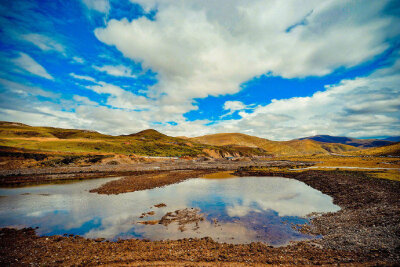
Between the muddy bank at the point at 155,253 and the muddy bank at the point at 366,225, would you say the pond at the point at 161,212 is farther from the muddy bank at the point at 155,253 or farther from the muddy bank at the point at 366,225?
the muddy bank at the point at 366,225

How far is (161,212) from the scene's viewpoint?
26.9 m

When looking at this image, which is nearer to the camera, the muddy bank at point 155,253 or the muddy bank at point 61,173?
the muddy bank at point 155,253

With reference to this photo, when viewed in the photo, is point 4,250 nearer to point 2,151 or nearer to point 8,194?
point 8,194

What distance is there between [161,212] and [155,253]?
12.1 m

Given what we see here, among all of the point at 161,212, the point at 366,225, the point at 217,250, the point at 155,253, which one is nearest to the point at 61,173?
the point at 161,212

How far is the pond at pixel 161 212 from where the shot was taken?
1998 cm

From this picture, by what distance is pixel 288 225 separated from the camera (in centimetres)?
2198

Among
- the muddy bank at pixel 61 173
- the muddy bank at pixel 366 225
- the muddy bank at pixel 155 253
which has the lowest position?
the muddy bank at pixel 61 173

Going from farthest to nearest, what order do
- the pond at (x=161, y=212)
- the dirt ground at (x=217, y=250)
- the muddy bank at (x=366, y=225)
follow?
the pond at (x=161, y=212)
the muddy bank at (x=366, y=225)
the dirt ground at (x=217, y=250)

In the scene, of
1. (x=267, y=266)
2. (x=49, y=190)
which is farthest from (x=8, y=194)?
(x=267, y=266)

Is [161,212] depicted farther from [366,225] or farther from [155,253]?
[366,225]

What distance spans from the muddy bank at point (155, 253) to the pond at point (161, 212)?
2.13m

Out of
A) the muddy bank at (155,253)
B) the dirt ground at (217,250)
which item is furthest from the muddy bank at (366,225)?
the muddy bank at (155,253)

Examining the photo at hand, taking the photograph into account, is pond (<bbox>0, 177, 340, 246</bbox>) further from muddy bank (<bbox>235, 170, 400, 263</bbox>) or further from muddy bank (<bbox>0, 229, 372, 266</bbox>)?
muddy bank (<bbox>235, 170, 400, 263</bbox>)
